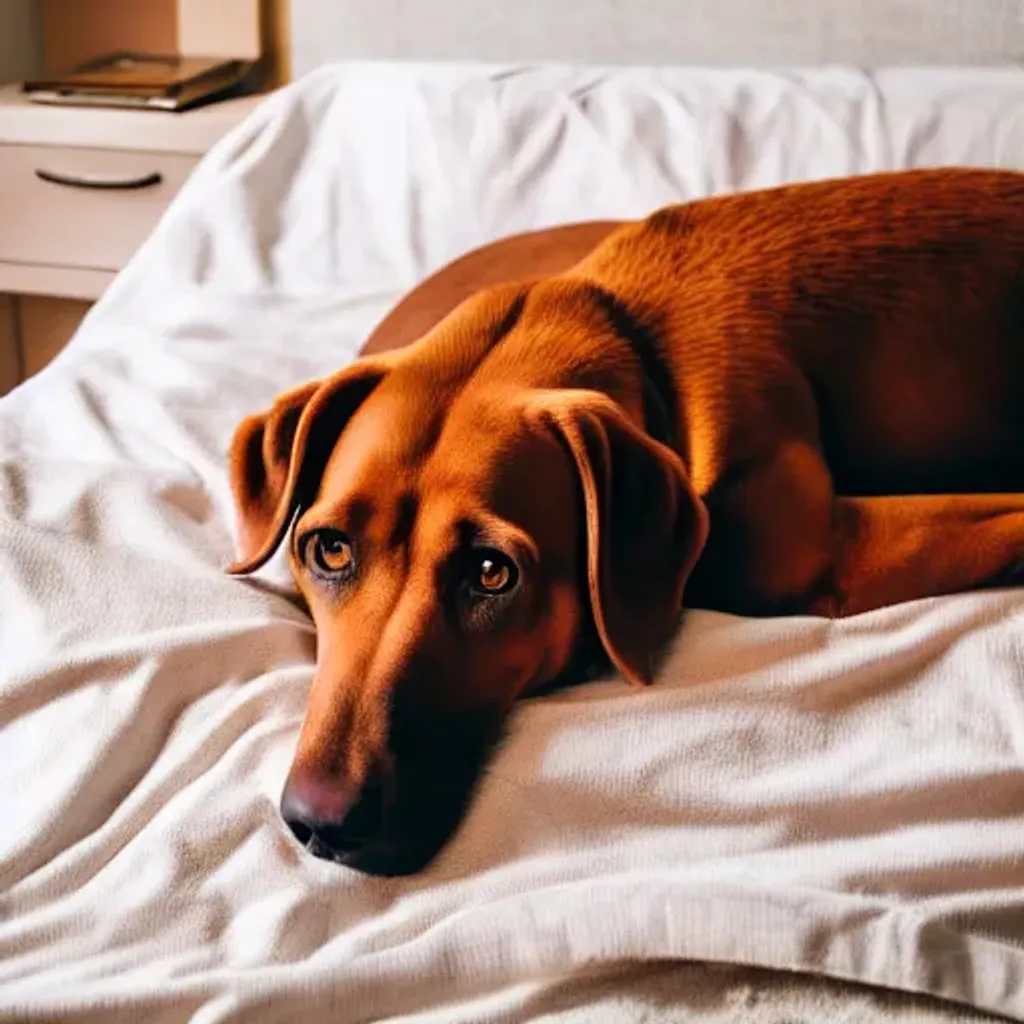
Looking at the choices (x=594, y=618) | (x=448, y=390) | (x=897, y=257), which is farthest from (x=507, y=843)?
(x=897, y=257)

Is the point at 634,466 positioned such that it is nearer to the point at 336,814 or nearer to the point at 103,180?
the point at 336,814

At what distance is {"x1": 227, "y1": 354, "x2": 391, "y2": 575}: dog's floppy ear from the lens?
105 cm

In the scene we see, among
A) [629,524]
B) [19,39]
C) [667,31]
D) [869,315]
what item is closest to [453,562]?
[629,524]

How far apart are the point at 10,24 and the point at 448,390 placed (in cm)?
223

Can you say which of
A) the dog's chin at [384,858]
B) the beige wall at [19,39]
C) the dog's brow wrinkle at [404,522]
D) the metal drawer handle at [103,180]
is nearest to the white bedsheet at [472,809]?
the dog's chin at [384,858]

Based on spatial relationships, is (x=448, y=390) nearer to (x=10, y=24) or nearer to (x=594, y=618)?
(x=594, y=618)

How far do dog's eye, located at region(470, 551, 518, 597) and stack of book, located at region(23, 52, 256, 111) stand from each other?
1771 mm

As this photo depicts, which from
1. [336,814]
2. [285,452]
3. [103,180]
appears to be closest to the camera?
[336,814]

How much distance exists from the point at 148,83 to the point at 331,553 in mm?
1776

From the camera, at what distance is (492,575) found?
0.94 meters

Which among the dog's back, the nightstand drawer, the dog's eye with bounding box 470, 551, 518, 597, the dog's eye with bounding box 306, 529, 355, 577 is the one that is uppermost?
the dog's back

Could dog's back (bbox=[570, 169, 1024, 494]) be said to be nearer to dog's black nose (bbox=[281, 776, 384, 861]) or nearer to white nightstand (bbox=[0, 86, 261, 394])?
dog's black nose (bbox=[281, 776, 384, 861])

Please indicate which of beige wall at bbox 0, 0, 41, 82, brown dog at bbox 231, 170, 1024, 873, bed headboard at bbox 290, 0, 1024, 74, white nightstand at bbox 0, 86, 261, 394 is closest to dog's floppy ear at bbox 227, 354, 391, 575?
brown dog at bbox 231, 170, 1024, 873

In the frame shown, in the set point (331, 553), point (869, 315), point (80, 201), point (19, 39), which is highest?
point (869, 315)
